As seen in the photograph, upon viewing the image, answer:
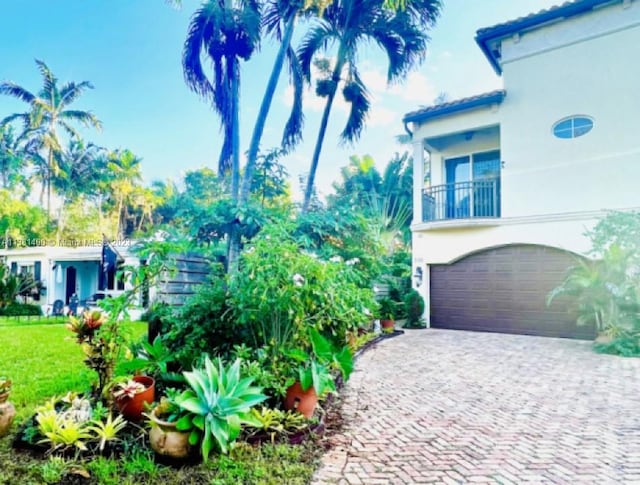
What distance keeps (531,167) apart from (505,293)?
3690 mm

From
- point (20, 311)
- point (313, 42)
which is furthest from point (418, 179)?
point (20, 311)

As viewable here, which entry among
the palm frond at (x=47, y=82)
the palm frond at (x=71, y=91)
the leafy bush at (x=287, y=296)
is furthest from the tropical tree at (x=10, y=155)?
the leafy bush at (x=287, y=296)

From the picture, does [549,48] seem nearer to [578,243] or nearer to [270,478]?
[578,243]

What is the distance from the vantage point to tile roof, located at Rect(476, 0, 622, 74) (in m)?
10.2

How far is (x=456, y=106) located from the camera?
11.8 metres

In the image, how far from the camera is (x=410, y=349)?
878 centimetres

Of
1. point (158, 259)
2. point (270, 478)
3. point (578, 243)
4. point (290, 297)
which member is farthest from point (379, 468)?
point (578, 243)

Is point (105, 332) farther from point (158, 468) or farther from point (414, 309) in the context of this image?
point (414, 309)

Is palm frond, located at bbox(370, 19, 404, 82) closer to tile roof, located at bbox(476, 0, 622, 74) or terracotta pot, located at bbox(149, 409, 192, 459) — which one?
tile roof, located at bbox(476, 0, 622, 74)

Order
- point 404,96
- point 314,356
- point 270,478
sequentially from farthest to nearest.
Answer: point 404,96 → point 314,356 → point 270,478

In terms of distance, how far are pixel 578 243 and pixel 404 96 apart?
7543mm

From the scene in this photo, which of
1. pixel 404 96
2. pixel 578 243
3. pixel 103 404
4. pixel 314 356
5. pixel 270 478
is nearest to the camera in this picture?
pixel 270 478

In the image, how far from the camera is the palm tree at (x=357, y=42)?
11602mm

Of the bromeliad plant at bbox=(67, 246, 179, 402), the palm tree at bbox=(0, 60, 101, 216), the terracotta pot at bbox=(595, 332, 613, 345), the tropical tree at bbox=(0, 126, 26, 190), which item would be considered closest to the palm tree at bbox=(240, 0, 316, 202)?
the bromeliad plant at bbox=(67, 246, 179, 402)
